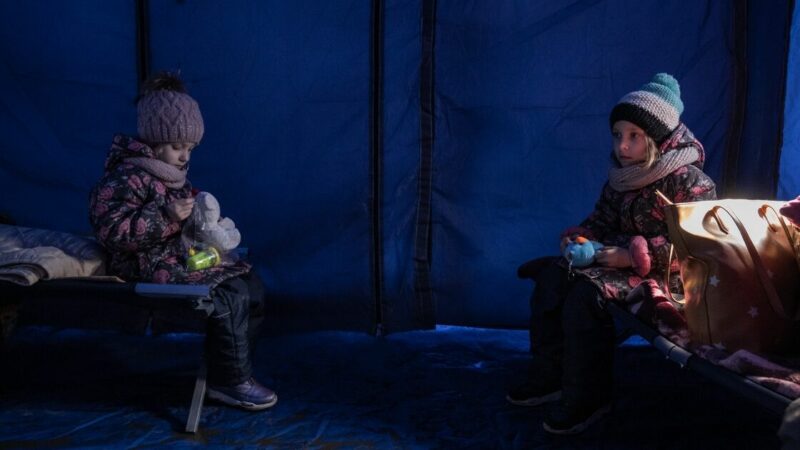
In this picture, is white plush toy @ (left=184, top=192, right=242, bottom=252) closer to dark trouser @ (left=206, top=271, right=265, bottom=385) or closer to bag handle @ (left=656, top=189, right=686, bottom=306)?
dark trouser @ (left=206, top=271, right=265, bottom=385)

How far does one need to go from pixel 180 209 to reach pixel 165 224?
0.27 ft

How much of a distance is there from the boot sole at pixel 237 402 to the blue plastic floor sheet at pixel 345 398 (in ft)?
0.13

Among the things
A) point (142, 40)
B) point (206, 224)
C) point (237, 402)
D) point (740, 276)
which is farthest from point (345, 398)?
point (142, 40)

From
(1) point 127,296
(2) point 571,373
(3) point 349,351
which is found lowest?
(3) point 349,351

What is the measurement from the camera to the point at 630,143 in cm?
244

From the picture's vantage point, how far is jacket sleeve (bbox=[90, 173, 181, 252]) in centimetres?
249

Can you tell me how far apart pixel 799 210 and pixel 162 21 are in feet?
9.42

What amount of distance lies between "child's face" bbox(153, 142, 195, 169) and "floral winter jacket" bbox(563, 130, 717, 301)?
1.57 m

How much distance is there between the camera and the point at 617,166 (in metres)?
2.53

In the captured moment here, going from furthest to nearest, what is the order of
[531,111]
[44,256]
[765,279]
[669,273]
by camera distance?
[531,111] → [44,256] → [669,273] → [765,279]

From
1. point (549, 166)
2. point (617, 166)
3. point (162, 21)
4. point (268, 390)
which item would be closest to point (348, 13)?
point (162, 21)

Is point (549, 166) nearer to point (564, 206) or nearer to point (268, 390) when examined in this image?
point (564, 206)

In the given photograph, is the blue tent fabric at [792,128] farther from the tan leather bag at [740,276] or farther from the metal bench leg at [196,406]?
the metal bench leg at [196,406]

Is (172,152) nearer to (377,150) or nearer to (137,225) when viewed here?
(137,225)
